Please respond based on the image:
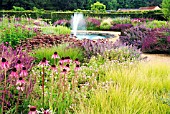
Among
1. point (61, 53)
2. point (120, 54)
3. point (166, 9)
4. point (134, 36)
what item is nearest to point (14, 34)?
point (61, 53)

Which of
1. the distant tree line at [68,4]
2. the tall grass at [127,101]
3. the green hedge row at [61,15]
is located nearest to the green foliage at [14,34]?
the tall grass at [127,101]

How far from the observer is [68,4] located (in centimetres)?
5097

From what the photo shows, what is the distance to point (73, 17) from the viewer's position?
92.7 feet

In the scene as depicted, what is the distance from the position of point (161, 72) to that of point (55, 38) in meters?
4.45

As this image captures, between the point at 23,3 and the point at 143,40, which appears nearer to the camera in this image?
the point at 143,40

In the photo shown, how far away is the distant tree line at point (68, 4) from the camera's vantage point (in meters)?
44.5

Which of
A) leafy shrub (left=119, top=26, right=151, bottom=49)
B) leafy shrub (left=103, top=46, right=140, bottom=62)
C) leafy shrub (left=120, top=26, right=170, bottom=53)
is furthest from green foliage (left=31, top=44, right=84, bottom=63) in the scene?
leafy shrub (left=119, top=26, right=151, bottom=49)

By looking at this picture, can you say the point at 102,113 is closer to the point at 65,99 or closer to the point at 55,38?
the point at 65,99

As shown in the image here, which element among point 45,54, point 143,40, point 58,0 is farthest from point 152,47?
point 58,0

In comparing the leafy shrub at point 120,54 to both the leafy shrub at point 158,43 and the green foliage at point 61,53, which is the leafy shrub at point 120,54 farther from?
the leafy shrub at point 158,43

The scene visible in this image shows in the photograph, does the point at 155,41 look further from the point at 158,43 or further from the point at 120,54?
the point at 120,54

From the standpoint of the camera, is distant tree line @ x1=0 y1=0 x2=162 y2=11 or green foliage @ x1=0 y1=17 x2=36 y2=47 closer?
green foliage @ x1=0 y1=17 x2=36 y2=47

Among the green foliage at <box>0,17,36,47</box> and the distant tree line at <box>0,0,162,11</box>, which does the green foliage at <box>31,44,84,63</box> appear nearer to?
the green foliage at <box>0,17,36,47</box>

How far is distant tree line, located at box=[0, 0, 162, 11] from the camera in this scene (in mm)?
44500
